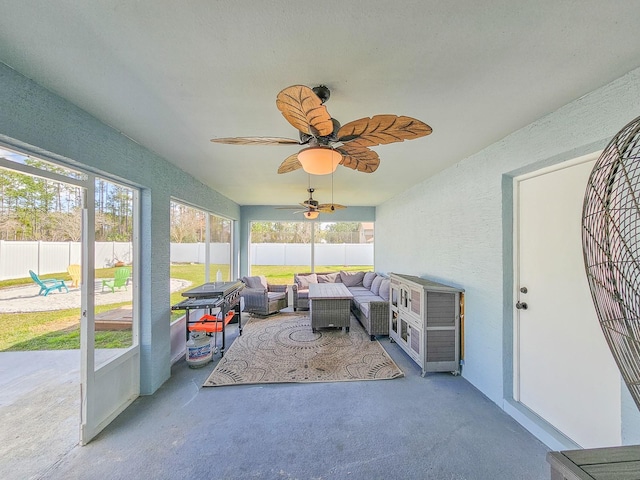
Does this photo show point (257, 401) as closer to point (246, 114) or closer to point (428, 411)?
point (428, 411)

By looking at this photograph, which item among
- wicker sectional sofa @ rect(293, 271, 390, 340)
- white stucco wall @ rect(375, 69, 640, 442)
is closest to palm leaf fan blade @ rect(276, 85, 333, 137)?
white stucco wall @ rect(375, 69, 640, 442)

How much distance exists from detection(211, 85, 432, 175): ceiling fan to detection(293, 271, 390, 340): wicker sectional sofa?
112 inches

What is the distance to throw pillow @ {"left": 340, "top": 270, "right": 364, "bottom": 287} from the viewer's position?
6102mm

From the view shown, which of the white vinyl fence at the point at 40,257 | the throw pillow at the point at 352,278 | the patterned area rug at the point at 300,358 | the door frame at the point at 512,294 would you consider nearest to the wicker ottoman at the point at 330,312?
the patterned area rug at the point at 300,358

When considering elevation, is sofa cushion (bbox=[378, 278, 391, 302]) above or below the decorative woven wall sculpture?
below

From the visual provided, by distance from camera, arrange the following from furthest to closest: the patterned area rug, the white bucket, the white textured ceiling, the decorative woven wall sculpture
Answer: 1. the white bucket
2. the patterned area rug
3. the white textured ceiling
4. the decorative woven wall sculpture

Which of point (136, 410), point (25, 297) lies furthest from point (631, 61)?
point (136, 410)

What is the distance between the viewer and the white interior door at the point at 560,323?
1636 mm

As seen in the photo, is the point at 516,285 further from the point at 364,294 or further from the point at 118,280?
the point at 118,280

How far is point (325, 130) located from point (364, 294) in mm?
4259

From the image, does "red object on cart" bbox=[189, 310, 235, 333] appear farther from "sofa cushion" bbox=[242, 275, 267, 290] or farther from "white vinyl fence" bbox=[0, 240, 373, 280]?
"sofa cushion" bbox=[242, 275, 267, 290]

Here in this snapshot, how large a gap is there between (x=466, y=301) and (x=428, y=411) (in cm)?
116

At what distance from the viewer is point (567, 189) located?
182cm

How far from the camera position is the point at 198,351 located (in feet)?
9.89
